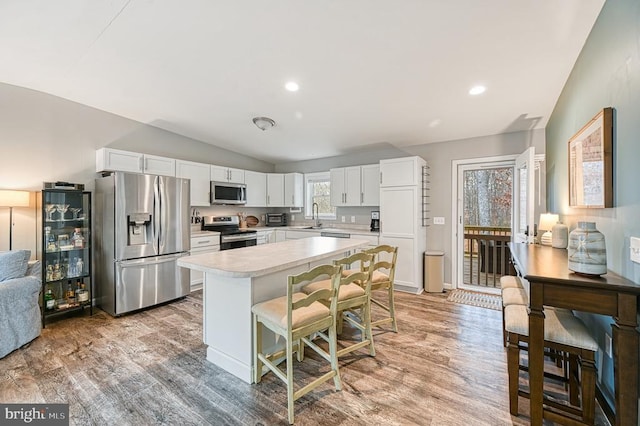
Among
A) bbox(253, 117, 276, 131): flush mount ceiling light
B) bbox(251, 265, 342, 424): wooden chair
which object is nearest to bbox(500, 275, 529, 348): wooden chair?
bbox(251, 265, 342, 424): wooden chair

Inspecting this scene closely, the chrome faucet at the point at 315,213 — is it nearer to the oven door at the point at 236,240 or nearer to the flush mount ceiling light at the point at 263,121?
the oven door at the point at 236,240

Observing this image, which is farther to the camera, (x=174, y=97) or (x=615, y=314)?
(x=174, y=97)

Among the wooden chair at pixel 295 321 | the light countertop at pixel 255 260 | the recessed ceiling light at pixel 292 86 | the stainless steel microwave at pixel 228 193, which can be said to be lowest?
the wooden chair at pixel 295 321

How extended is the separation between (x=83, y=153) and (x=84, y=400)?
10.6 feet

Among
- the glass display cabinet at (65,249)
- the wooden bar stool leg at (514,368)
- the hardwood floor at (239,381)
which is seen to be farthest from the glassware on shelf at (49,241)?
the wooden bar stool leg at (514,368)

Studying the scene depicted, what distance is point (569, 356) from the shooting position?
1.80 metres

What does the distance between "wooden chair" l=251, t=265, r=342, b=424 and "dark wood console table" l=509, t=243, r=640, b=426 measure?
45.7 inches

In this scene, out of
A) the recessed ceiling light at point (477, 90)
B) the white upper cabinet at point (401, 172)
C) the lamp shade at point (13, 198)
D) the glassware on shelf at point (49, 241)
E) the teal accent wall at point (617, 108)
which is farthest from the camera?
the white upper cabinet at point (401, 172)

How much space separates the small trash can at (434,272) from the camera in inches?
166

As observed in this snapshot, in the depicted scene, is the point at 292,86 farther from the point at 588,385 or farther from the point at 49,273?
the point at 49,273

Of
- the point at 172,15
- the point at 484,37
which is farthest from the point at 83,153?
the point at 484,37

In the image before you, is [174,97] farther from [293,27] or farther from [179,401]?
[179,401]

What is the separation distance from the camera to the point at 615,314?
4.51ft

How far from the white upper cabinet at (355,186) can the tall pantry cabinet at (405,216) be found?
15.2 inches
